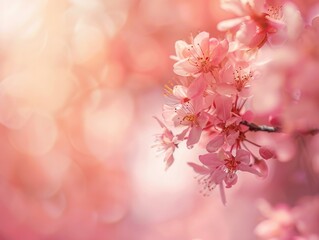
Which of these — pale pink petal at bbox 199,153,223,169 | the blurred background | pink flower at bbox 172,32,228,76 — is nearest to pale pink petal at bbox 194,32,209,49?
pink flower at bbox 172,32,228,76

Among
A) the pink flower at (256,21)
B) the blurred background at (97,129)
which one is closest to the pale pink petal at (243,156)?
the pink flower at (256,21)

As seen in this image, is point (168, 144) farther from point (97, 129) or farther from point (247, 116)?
point (97, 129)

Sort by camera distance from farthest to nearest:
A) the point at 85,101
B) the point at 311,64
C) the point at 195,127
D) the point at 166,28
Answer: the point at 85,101 → the point at 166,28 → the point at 195,127 → the point at 311,64

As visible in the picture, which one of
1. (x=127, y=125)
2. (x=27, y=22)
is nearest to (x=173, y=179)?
(x=127, y=125)

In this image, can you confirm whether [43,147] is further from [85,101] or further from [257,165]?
[257,165]

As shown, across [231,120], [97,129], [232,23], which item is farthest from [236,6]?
[97,129]

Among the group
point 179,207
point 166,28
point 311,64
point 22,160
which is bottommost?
point 311,64

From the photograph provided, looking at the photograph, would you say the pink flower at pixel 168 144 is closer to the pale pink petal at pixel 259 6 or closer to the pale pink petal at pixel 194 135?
the pale pink petal at pixel 194 135
